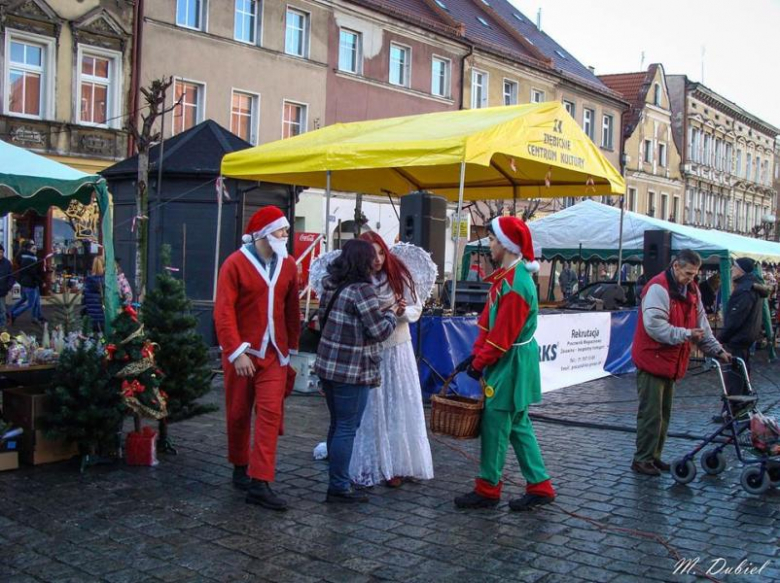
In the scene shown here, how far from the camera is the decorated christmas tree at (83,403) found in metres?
6.16

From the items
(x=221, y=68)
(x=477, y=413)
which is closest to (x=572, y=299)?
(x=477, y=413)

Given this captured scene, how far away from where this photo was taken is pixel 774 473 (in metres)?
6.20

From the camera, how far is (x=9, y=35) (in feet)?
61.2

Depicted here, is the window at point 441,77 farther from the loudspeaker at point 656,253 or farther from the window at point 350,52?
the loudspeaker at point 656,253

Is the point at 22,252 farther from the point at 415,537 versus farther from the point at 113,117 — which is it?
the point at 415,537

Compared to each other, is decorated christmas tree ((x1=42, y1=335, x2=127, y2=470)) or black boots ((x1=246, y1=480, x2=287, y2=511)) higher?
decorated christmas tree ((x1=42, y1=335, x2=127, y2=470))

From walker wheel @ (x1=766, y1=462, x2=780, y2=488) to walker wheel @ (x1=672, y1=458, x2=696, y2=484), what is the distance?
502 mm

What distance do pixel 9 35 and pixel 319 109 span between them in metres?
9.30

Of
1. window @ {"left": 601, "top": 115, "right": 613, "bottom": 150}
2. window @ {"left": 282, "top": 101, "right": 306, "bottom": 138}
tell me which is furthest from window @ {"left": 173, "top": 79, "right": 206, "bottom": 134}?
window @ {"left": 601, "top": 115, "right": 613, "bottom": 150}

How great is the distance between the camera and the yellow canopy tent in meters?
9.23

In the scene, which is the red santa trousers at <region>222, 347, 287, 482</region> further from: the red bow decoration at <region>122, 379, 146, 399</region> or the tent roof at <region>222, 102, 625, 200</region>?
the tent roof at <region>222, 102, 625, 200</region>

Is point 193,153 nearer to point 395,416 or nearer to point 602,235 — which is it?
point 602,235

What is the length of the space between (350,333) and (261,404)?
696mm

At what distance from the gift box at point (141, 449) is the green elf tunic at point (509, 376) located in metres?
2.46
